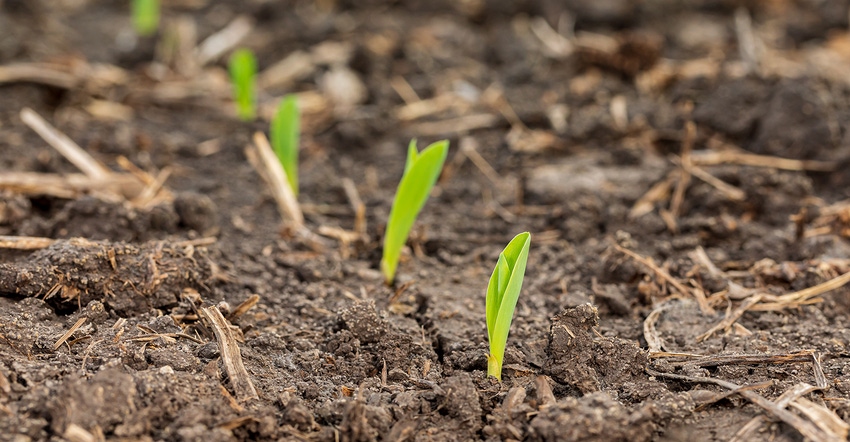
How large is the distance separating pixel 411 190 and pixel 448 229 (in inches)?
22.1

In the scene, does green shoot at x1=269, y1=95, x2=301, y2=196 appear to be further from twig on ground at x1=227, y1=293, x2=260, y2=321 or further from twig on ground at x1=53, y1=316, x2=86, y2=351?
twig on ground at x1=53, y1=316, x2=86, y2=351

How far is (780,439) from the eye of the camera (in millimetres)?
1401

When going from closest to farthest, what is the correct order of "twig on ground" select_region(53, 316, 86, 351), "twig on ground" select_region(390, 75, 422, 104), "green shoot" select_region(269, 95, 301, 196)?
"twig on ground" select_region(53, 316, 86, 351), "green shoot" select_region(269, 95, 301, 196), "twig on ground" select_region(390, 75, 422, 104)

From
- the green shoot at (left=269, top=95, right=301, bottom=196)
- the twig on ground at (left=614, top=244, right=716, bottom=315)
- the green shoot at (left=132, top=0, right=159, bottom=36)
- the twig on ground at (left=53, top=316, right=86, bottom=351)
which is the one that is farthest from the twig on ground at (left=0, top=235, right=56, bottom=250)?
the green shoot at (left=132, top=0, right=159, bottom=36)

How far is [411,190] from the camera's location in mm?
1910

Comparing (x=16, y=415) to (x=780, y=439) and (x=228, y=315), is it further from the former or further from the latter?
(x=780, y=439)

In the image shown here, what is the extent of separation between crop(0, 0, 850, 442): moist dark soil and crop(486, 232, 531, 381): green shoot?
0.08m

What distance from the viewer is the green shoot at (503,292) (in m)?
1.50

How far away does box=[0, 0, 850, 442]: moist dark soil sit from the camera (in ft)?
4.84

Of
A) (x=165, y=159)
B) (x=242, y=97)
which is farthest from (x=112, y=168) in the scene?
(x=242, y=97)

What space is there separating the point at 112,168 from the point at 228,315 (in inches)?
49.2

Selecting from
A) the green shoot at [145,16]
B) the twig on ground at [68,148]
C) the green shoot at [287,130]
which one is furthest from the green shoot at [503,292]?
the green shoot at [145,16]

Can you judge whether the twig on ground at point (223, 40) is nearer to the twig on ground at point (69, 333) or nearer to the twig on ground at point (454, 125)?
the twig on ground at point (454, 125)

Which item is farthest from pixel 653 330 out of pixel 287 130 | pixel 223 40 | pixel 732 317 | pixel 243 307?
pixel 223 40
